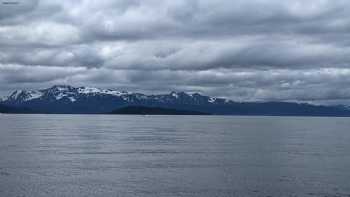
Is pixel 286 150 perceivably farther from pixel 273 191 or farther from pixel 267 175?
pixel 273 191

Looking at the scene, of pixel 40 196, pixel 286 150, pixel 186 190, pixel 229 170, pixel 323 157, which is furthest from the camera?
pixel 286 150

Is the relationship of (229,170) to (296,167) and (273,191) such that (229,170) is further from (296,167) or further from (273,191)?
(273,191)

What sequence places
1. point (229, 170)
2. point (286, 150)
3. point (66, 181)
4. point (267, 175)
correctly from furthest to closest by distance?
point (286, 150) → point (229, 170) → point (267, 175) → point (66, 181)

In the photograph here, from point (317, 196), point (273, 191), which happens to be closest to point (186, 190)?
point (273, 191)

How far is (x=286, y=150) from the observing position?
126688mm

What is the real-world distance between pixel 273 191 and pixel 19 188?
3537 cm

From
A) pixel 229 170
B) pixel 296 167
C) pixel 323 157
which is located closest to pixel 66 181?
pixel 229 170

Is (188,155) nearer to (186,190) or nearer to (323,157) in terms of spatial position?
(323,157)

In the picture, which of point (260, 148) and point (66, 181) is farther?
point (260, 148)

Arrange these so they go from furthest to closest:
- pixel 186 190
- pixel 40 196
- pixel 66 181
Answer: pixel 66 181
pixel 186 190
pixel 40 196

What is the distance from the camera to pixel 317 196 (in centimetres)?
6669

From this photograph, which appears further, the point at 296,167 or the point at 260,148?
the point at 260,148

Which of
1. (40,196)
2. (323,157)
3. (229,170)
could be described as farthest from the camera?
(323,157)

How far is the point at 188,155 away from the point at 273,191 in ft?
148
